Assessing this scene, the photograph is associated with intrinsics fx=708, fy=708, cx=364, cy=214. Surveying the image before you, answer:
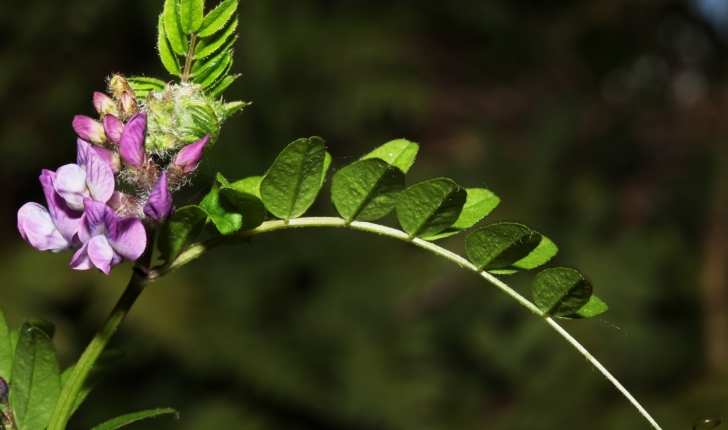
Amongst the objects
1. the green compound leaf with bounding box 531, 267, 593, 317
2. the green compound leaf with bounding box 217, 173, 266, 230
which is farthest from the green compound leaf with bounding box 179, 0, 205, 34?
the green compound leaf with bounding box 531, 267, 593, 317

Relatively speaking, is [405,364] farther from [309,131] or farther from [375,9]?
[375,9]

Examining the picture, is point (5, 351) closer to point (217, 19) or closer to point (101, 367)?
point (101, 367)

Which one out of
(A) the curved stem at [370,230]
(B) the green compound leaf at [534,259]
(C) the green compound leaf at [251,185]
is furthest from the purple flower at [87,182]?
(B) the green compound leaf at [534,259]

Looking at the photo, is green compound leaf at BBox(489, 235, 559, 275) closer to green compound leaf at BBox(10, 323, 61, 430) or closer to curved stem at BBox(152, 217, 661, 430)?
curved stem at BBox(152, 217, 661, 430)

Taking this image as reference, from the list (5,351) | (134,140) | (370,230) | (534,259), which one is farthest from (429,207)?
(5,351)

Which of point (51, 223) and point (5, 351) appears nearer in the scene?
point (51, 223)

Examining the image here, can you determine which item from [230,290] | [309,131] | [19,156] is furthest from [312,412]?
[19,156]
